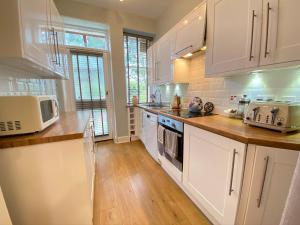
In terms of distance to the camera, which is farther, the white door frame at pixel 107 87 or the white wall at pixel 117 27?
the white door frame at pixel 107 87

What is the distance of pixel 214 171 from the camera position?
3.81 ft

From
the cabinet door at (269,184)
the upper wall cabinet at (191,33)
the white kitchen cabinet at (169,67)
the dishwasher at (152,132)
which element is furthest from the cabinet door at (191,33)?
the cabinet door at (269,184)

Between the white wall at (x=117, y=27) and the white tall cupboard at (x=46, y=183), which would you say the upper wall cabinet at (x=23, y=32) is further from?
the white wall at (x=117, y=27)

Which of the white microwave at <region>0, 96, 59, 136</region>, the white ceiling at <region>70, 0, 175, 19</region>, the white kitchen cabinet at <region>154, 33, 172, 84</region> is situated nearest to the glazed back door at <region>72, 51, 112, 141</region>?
the white ceiling at <region>70, 0, 175, 19</region>

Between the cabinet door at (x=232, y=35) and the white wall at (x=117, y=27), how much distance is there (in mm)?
1988

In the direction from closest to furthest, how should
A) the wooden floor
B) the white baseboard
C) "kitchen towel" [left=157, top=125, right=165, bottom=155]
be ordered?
the wooden floor, "kitchen towel" [left=157, top=125, right=165, bottom=155], the white baseboard

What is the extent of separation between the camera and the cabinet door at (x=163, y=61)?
2.21 metres

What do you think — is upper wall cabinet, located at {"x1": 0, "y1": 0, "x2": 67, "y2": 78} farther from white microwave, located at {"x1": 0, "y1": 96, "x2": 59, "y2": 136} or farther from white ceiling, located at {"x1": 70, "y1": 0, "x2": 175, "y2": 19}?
white ceiling, located at {"x1": 70, "y1": 0, "x2": 175, "y2": 19}

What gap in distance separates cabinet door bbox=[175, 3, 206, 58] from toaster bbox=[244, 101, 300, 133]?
3.07ft

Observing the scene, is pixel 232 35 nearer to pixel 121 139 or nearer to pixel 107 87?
pixel 107 87

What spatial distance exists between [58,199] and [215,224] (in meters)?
→ 1.37

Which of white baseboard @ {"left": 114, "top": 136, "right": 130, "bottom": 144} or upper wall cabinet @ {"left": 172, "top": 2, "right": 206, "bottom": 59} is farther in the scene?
white baseboard @ {"left": 114, "top": 136, "right": 130, "bottom": 144}

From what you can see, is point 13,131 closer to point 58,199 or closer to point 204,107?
point 58,199

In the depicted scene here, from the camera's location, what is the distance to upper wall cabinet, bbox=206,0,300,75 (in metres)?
0.88
